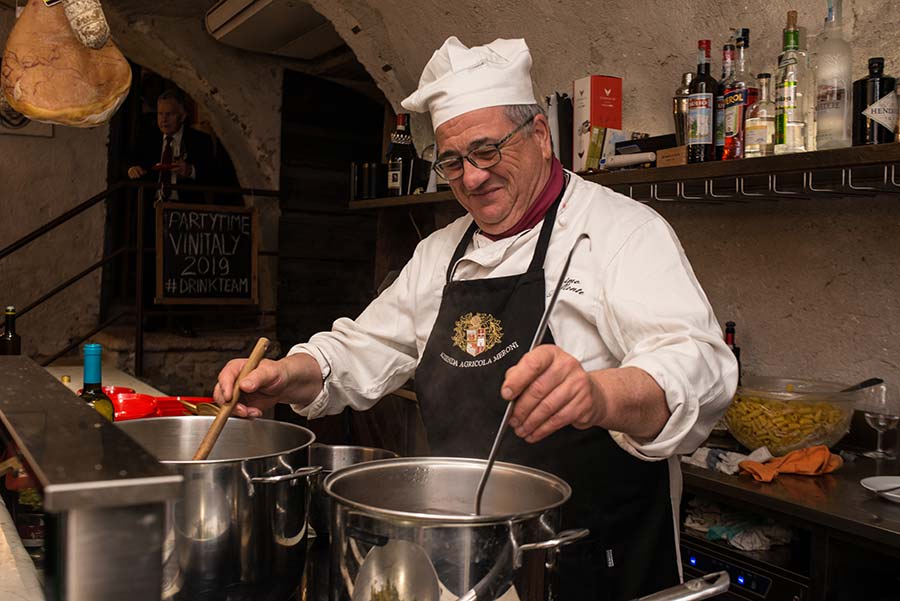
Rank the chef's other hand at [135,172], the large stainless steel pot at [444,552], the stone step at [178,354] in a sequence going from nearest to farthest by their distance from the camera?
the large stainless steel pot at [444,552]
the stone step at [178,354]
the chef's other hand at [135,172]

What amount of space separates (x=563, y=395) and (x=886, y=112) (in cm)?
142

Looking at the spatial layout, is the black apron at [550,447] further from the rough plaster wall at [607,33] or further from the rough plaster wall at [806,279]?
the rough plaster wall at [607,33]

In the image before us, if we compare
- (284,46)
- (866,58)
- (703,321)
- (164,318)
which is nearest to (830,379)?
(866,58)

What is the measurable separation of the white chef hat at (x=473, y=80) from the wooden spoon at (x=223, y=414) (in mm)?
590

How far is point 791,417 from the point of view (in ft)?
7.44

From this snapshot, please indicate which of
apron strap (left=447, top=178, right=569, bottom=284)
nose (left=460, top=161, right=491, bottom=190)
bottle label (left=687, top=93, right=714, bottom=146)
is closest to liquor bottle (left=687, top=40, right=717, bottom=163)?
bottle label (left=687, top=93, right=714, bottom=146)

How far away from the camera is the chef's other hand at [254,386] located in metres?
1.34

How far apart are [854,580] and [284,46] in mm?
4445

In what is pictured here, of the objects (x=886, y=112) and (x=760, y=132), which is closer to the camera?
(x=886, y=112)

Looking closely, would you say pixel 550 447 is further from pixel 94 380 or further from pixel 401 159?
pixel 401 159

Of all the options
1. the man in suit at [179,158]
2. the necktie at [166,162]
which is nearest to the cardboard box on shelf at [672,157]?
the man in suit at [179,158]

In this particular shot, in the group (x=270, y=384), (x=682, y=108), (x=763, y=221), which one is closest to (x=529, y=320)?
(x=270, y=384)

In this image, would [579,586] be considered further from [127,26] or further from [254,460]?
[127,26]

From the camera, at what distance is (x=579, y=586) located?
145 centimetres
